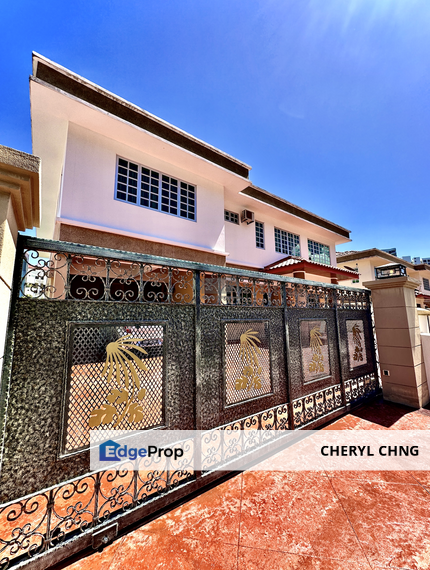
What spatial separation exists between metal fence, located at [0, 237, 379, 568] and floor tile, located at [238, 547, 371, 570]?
801 mm

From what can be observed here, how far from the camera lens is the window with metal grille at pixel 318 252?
1464 cm

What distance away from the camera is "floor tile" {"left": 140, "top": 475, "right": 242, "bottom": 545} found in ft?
6.31

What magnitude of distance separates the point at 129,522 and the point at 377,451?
304 cm

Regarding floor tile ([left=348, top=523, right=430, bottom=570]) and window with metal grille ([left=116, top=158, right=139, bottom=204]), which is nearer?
floor tile ([left=348, top=523, right=430, bottom=570])

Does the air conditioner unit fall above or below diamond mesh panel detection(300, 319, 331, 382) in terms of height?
above

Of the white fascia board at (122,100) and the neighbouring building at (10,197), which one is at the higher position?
the white fascia board at (122,100)

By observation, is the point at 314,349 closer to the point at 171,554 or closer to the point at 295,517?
the point at 295,517

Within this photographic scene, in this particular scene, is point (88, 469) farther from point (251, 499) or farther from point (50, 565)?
point (251, 499)

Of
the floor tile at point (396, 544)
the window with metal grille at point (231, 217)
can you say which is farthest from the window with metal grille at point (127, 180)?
the floor tile at point (396, 544)

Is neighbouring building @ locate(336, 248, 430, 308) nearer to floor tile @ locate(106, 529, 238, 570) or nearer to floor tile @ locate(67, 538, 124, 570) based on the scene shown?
floor tile @ locate(106, 529, 238, 570)

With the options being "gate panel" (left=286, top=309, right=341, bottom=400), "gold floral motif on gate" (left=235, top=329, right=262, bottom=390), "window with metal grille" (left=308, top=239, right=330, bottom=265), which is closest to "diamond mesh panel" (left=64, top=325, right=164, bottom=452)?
"gold floral motif on gate" (left=235, top=329, right=262, bottom=390)

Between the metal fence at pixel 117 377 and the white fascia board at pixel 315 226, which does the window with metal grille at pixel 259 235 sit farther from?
the metal fence at pixel 117 377

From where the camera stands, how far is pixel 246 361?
303 cm

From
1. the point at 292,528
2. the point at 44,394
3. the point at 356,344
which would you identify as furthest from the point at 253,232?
the point at 44,394
